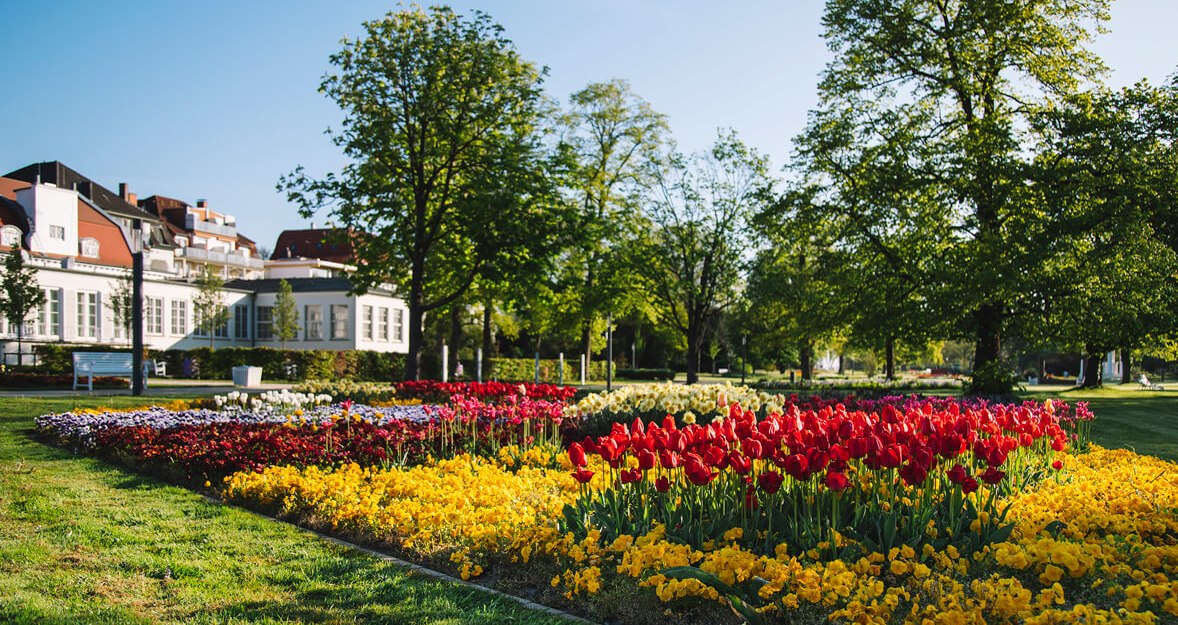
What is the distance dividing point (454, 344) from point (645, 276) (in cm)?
746

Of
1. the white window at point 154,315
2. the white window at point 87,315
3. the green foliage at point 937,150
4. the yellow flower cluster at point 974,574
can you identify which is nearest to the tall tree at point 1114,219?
the green foliage at point 937,150

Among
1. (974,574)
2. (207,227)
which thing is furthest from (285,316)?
(207,227)

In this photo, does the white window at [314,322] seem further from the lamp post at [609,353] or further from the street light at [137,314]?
the street light at [137,314]

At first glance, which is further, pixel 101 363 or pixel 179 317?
pixel 179 317

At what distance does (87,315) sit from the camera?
1316 inches

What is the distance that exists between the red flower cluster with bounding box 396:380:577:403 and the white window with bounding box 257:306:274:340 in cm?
2658

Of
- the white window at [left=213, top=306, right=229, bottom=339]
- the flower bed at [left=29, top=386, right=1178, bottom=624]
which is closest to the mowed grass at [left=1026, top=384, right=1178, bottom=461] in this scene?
the flower bed at [left=29, top=386, right=1178, bottom=624]

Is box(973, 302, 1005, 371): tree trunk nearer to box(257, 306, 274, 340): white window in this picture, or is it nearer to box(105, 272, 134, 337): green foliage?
box(105, 272, 134, 337): green foliage

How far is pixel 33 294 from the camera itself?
26.9 m

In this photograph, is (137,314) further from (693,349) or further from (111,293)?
(111,293)

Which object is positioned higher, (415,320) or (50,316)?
(50,316)

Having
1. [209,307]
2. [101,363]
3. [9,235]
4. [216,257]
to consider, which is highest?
[216,257]

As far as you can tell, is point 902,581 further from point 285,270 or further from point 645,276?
point 285,270

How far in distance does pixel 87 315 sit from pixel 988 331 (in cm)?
3340
